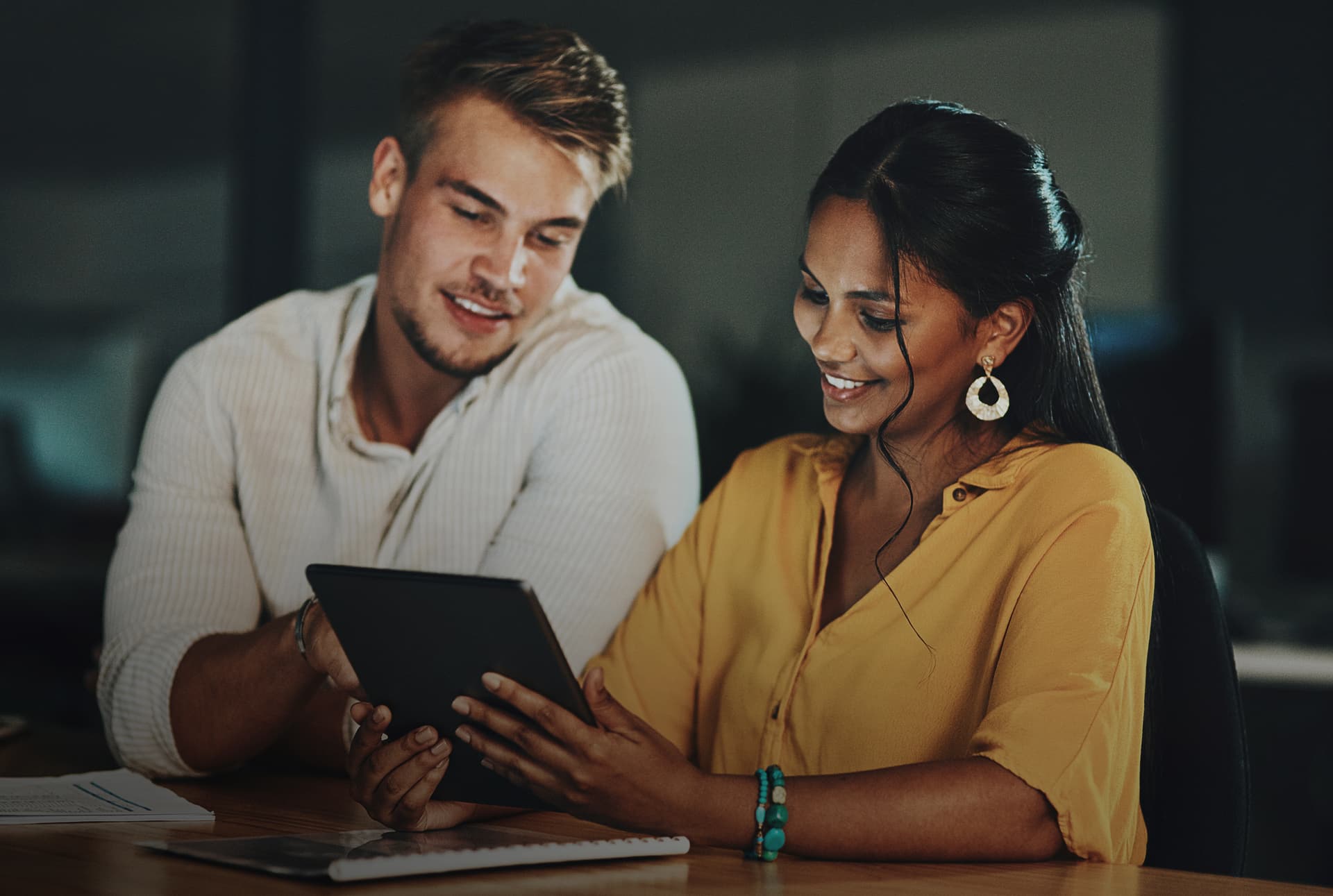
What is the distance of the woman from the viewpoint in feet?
4.42

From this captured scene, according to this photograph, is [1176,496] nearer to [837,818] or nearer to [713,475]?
[713,475]

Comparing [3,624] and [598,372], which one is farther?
[3,624]

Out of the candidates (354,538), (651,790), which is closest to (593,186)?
(354,538)

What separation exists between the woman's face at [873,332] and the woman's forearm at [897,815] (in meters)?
0.51

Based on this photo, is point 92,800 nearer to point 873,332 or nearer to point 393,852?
point 393,852

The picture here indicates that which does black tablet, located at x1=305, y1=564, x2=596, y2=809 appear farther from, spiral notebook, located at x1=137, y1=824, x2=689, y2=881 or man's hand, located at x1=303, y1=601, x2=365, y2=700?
man's hand, located at x1=303, y1=601, x2=365, y2=700

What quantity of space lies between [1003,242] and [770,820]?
739 mm

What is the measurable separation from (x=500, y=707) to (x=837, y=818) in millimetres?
350

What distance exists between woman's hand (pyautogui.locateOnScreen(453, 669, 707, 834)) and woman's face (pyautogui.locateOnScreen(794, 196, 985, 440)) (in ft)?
1.91

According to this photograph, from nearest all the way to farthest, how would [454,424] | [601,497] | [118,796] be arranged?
[118,796], [601,497], [454,424]

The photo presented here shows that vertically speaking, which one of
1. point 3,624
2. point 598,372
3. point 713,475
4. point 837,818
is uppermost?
point 598,372

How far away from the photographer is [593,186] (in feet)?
6.71

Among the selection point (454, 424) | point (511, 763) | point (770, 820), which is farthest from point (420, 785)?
point (454, 424)

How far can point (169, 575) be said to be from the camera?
1.99 m
